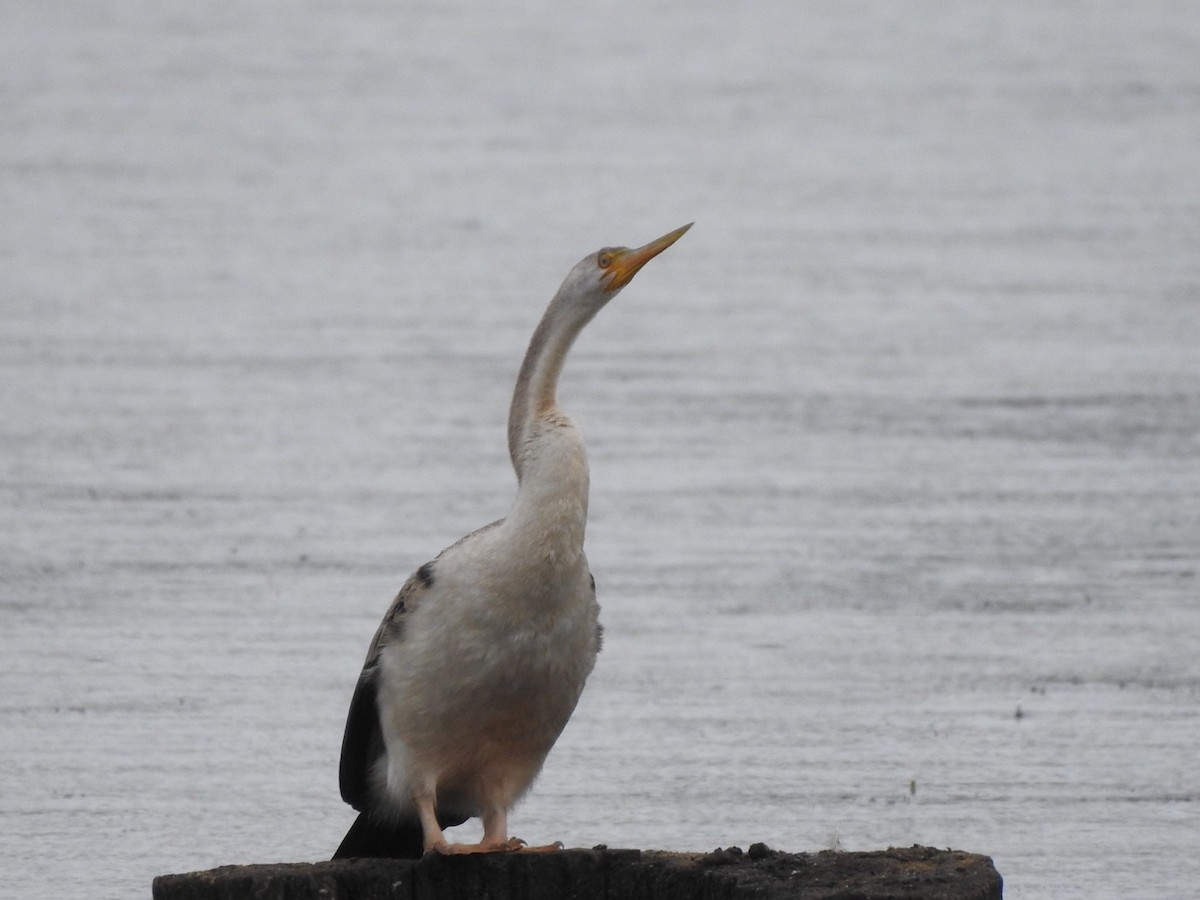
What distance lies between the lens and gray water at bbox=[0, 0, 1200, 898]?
217 inches

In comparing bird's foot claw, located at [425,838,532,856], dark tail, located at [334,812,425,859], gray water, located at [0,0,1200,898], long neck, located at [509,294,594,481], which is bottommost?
gray water, located at [0,0,1200,898]

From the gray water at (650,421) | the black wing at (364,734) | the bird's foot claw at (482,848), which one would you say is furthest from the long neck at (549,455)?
the gray water at (650,421)

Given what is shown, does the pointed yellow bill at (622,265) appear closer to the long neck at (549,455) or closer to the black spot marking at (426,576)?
the long neck at (549,455)

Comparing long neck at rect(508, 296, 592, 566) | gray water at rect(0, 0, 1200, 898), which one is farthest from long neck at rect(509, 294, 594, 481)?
gray water at rect(0, 0, 1200, 898)

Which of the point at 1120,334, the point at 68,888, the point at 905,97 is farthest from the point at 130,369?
the point at 905,97

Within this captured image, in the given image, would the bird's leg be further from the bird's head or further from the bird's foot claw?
the bird's head

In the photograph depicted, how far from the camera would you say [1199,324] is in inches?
396

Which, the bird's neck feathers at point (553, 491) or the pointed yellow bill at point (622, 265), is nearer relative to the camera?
the bird's neck feathers at point (553, 491)

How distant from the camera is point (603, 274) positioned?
4371 mm

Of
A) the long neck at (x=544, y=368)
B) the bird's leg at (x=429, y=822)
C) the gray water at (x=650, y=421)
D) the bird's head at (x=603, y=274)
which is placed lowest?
the gray water at (x=650, y=421)

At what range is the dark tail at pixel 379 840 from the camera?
4.46 metres

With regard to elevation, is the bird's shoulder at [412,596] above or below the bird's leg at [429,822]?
above

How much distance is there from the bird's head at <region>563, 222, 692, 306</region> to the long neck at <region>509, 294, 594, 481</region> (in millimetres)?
36

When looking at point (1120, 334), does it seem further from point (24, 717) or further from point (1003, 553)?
point (24, 717)
